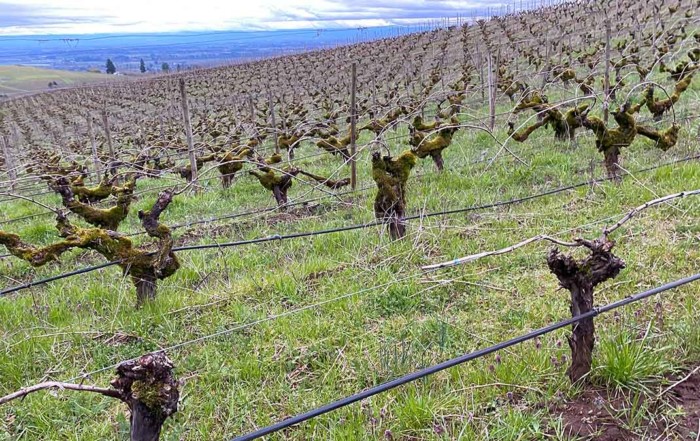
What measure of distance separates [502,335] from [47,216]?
9130 mm

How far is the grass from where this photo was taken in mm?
→ 2764

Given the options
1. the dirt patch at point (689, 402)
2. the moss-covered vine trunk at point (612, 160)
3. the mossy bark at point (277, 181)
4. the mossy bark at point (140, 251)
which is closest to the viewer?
the dirt patch at point (689, 402)

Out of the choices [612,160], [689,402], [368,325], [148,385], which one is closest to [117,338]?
[368,325]

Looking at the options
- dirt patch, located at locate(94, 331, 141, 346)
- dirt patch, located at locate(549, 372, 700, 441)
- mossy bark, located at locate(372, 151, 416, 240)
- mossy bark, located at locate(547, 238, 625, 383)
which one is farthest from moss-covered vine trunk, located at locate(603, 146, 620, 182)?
dirt patch, located at locate(94, 331, 141, 346)

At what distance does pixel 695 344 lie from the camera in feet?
9.71

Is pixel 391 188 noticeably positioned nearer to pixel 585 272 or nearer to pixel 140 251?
pixel 140 251

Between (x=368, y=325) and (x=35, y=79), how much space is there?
133285 mm

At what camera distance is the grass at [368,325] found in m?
2.76

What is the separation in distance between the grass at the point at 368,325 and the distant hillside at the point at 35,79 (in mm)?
98572

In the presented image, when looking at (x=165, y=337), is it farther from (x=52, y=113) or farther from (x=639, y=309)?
(x=52, y=113)

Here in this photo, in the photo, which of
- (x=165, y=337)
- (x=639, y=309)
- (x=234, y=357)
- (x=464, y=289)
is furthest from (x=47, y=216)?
(x=639, y=309)

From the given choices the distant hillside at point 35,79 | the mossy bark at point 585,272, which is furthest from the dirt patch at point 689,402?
the distant hillside at point 35,79

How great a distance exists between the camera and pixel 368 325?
3.74 meters

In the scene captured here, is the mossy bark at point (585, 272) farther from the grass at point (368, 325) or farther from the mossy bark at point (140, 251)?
the mossy bark at point (140, 251)
